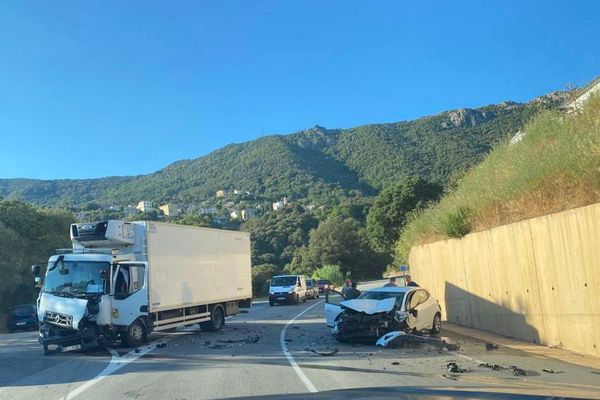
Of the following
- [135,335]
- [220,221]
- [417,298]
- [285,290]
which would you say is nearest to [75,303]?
[135,335]

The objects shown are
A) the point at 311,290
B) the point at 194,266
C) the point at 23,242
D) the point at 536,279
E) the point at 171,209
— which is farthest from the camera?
the point at 171,209

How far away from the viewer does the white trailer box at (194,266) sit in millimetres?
16922

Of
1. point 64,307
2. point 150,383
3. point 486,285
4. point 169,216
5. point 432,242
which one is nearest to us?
point 150,383

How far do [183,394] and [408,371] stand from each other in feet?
13.6

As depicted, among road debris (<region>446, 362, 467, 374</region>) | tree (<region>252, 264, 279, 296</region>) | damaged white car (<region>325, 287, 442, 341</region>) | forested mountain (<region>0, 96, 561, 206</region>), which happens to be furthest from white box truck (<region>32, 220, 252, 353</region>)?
forested mountain (<region>0, 96, 561, 206</region>)

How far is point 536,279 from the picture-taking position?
1391 centimetres

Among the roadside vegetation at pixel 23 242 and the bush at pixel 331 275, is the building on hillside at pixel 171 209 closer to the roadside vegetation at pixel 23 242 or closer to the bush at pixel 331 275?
the bush at pixel 331 275

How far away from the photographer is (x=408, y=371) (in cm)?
1041

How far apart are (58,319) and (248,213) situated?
76.7 metres

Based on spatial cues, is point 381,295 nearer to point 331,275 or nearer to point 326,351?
point 326,351

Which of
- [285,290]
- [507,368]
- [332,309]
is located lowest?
[507,368]

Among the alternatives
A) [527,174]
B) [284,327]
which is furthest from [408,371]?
[284,327]

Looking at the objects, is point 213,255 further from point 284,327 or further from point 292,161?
point 292,161

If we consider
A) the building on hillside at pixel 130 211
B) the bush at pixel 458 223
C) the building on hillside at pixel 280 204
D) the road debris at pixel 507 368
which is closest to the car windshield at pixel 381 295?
the bush at pixel 458 223
